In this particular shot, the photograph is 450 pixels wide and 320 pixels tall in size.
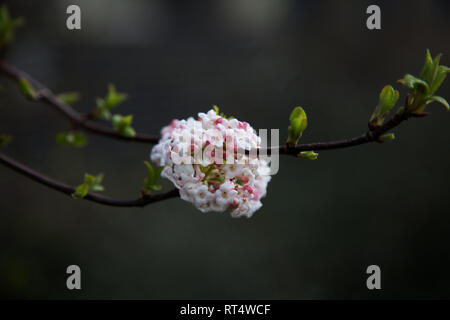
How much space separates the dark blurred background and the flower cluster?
238 cm

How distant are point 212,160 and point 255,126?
3.26 metres

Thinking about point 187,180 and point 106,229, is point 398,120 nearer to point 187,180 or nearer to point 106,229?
point 187,180

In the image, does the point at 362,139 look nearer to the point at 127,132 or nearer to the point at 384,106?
the point at 384,106

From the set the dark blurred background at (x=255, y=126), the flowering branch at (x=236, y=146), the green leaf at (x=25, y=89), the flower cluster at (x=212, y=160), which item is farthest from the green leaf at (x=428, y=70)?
the dark blurred background at (x=255, y=126)

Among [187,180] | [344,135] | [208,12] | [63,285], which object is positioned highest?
[208,12]

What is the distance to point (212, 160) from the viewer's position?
0.98 meters

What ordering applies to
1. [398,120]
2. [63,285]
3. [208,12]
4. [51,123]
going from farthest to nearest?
[208,12], [51,123], [63,285], [398,120]

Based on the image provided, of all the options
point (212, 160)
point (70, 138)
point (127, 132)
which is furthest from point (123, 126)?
point (212, 160)

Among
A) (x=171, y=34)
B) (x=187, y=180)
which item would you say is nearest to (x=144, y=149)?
(x=171, y=34)

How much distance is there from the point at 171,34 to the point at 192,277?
289 centimetres

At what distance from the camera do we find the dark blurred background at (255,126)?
3.32m

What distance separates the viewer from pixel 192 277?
3328 mm

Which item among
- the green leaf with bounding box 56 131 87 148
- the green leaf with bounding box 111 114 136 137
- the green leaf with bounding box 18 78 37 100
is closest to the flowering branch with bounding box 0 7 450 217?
the green leaf with bounding box 111 114 136 137

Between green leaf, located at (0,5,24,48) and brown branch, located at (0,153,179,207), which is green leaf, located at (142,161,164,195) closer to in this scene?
brown branch, located at (0,153,179,207)
